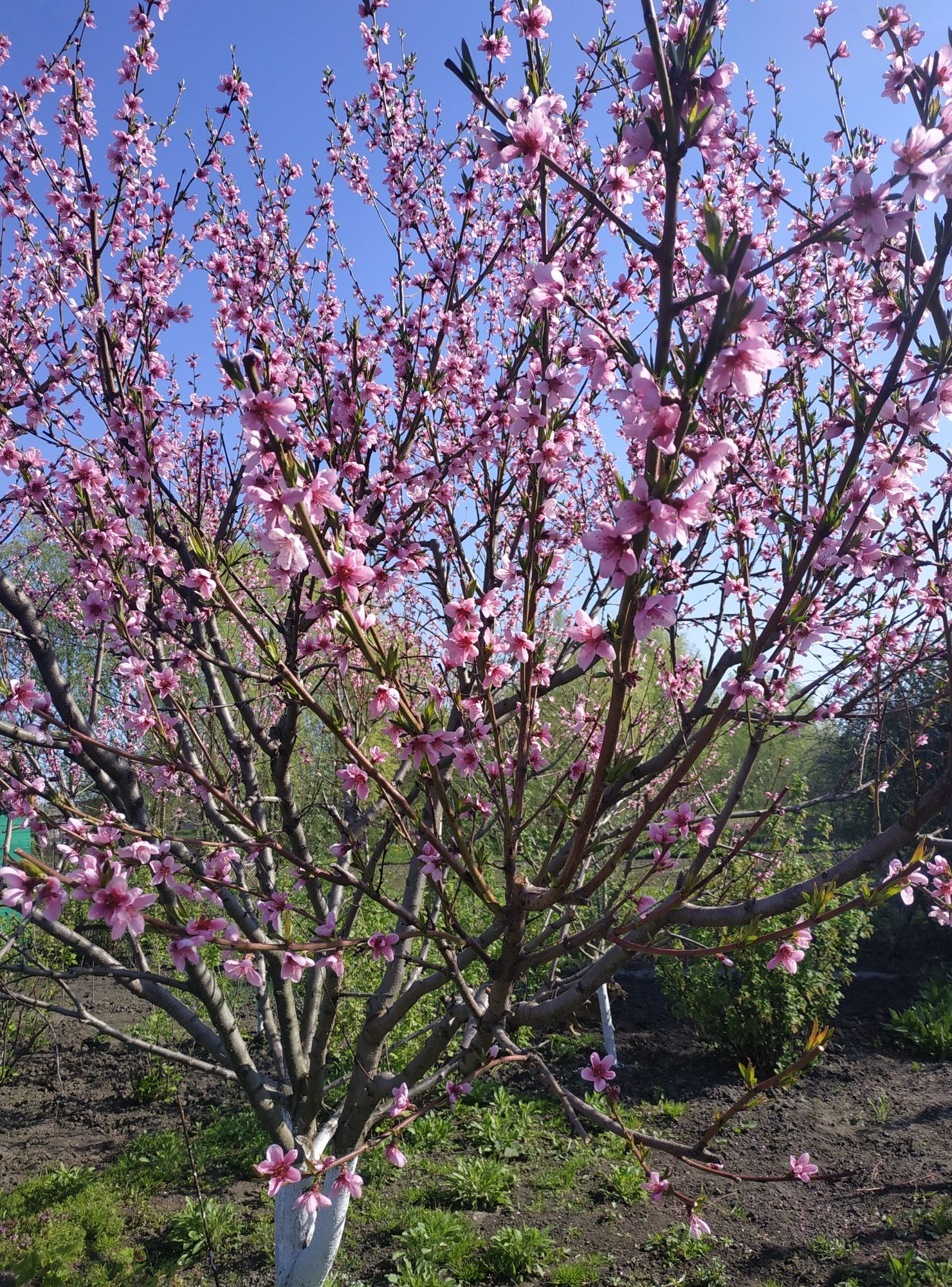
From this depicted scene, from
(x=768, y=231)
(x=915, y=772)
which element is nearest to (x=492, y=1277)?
(x=915, y=772)

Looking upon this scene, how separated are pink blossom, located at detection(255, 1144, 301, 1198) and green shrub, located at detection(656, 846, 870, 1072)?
432 cm

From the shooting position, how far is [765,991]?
6.01 meters

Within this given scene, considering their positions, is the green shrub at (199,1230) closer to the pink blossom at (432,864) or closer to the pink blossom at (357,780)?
the pink blossom at (432,864)

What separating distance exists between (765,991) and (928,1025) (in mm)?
1836

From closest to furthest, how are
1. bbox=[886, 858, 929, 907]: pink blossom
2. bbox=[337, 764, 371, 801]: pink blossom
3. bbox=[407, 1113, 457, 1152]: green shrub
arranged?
bbox=[886, 858, 929, 907]: pink blossom
bbox=[337, 764, 371, 801]: pink blossom
bbox=[407, 1113, 457, 1152]: green shrub

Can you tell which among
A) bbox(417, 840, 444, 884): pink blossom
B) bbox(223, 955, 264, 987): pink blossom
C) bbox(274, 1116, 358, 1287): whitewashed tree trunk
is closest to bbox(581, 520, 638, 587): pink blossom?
bbox(417, 840, 444, 884): pink blossom

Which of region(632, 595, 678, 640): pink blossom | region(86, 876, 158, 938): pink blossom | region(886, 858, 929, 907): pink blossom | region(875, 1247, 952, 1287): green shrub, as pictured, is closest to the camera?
region(632, 595, 678, 640): pink blossom

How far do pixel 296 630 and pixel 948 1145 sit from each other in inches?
211

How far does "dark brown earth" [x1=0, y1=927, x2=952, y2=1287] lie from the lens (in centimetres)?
411

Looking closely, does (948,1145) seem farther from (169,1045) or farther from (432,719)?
(169,1045)

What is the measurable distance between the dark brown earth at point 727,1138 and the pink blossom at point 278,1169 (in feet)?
8.31

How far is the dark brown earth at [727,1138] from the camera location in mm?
4105

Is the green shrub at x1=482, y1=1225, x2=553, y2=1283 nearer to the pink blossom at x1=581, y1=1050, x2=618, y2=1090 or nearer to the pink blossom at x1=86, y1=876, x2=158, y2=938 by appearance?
the pink blossom at x1=581, y1=1050, x2=618, y2=1090

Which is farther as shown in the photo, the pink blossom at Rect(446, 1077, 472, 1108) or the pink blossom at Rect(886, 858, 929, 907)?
the pink blossom at Rect(446, 1077, 472, 1108)
